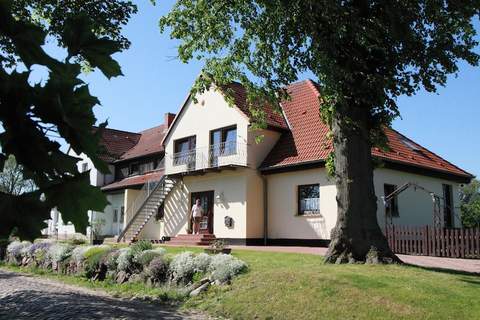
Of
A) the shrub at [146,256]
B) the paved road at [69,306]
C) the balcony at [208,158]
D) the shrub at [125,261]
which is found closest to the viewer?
the paved road at [69,306]

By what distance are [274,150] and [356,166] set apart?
12.1 metres

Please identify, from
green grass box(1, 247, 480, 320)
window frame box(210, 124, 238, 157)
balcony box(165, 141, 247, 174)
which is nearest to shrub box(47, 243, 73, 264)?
green grass box(1, 247, 480, 320)

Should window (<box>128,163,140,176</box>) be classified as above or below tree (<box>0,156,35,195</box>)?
above

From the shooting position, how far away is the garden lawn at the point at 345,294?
819 cm

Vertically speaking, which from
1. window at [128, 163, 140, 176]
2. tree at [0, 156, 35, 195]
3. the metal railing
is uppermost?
window at [128, 163, 140, 176]

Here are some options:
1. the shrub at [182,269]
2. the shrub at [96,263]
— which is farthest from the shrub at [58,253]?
the shrub at [182,269]

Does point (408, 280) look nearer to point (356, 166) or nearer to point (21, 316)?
point (356, 166)

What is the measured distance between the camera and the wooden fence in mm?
16556

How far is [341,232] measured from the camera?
12.2 meters

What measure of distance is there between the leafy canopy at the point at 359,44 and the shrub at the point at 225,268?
4.41m

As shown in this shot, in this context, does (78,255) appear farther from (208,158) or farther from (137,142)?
(137,142)

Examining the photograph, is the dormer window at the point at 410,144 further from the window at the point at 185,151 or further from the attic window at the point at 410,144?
the window at the point at 185,151

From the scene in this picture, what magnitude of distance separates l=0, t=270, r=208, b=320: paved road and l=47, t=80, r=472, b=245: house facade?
8.05m

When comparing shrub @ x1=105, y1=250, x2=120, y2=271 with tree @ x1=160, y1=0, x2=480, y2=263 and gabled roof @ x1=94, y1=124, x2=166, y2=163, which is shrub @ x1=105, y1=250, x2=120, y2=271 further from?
gabled roof @ x1=94, y1=124, x2=166, y2=163
